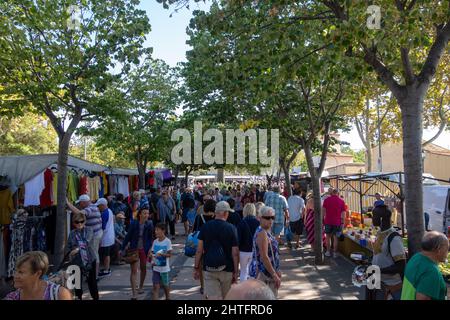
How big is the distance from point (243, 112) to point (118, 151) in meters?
11.9

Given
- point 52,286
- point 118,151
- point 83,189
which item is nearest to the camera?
point 52,286

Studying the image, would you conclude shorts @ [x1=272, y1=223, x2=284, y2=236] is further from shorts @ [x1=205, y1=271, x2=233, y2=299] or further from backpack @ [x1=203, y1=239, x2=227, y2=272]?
backpack @ [x1=203, y1=239, x2=227, y2=272]

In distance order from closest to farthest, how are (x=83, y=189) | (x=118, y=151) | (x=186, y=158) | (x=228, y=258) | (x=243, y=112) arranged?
(x=228, y=258) → (x=83, y=189) → (x=243, y=112) → (x=118, y=151) → (x=186, y=158)

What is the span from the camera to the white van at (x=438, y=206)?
14.3 meters

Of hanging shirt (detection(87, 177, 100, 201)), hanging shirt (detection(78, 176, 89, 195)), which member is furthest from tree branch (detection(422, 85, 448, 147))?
hanging shirt (detection(78, 176, 89, 195))

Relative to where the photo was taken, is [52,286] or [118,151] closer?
[52,286]

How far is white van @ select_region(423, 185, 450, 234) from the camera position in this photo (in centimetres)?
1427

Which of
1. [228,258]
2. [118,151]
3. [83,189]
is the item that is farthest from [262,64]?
[118,151]

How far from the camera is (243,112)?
1386 cm

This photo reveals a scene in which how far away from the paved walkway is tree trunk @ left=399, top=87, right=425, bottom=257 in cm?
231

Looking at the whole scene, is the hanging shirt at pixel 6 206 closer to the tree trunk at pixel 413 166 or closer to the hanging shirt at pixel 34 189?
the hanging shirt at pixel 34 189

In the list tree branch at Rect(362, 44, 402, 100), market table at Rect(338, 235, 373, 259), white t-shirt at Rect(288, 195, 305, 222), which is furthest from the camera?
white t-shirt at Rect(288, 195, 305, 222)

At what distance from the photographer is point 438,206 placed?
14.7 m
